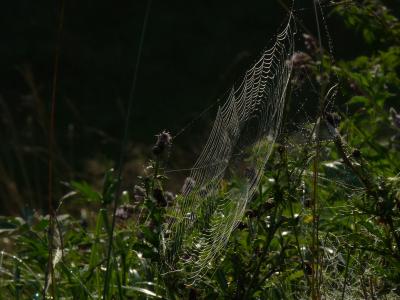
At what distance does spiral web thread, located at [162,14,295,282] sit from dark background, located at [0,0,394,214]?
17.6 ft

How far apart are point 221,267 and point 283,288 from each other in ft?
0.55

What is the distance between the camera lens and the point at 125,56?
10.2m

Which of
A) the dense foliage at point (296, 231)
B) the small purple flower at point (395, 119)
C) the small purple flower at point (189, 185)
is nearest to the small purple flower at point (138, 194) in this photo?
the dense foliage at point (296, 231)

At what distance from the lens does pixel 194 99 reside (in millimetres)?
9055

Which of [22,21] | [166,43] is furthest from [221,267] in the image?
[22,21]

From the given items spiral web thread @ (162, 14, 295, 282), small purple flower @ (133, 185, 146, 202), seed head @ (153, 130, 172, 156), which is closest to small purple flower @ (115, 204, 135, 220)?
small purple flower @ (133, 185, 146, 202)

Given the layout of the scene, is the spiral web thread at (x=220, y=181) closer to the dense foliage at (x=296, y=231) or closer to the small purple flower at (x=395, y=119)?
the dense foliage at (x=296, y=231)

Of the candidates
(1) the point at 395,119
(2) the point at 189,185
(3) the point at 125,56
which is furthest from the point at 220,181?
(3) the point at 125,56

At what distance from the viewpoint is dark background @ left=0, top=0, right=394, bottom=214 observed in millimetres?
8719

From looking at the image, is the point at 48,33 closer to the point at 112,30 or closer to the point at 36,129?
the point at 112,30

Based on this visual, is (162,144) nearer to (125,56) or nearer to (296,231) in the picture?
(296,231)

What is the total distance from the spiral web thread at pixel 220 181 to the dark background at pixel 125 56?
5.36 m

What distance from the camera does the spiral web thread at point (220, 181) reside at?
7.31ft

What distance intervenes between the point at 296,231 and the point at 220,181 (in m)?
0.61
